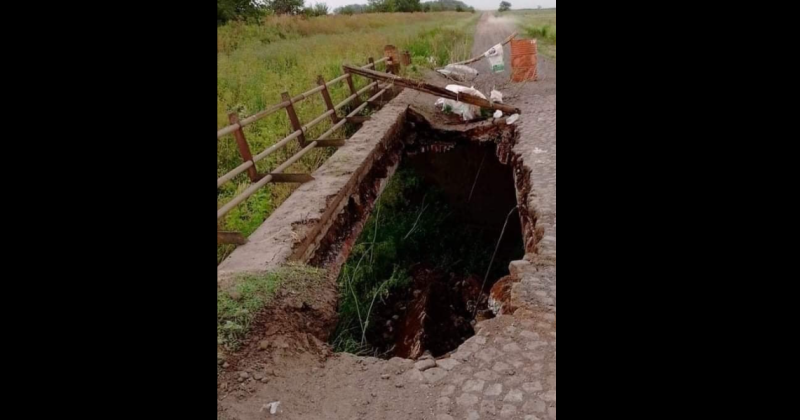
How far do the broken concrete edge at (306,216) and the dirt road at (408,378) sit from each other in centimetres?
63

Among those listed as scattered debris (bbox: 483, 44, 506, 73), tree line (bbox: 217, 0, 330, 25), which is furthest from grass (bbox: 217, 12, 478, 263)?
scattered debris (bbox: 483, 44, 506, 73)

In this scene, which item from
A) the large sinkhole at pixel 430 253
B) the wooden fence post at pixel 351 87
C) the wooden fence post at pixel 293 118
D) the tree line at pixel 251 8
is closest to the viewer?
the tree line at pixel 251 8

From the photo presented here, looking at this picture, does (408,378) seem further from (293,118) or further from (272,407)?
(293,118)

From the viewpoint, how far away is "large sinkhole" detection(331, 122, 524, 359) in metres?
5.69

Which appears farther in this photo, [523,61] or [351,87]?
[523,61]

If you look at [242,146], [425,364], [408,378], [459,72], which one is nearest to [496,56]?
[459,72]

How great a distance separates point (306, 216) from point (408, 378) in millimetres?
1917

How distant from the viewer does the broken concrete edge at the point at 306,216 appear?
11.4 ft

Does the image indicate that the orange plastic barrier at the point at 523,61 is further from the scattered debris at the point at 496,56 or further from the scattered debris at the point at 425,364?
the scattered debris at the point at 425,364

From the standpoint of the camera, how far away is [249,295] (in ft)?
9.66

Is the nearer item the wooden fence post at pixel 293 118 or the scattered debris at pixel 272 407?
the scattered debris at pixel 272 407

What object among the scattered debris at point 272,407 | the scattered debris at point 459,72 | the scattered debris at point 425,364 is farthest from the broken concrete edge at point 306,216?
the scattered debris at point 459,72
